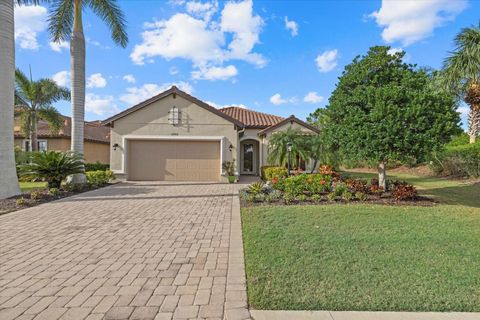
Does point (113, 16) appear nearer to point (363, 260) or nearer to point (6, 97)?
point (6, 97)

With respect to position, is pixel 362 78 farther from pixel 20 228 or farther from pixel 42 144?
pixel 42 144

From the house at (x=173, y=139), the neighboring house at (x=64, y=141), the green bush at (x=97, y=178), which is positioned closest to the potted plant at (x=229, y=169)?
the house at (x=173, y=139)

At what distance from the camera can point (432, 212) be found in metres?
7.53

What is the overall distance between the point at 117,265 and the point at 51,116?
19639mm

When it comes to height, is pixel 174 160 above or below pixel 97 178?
above

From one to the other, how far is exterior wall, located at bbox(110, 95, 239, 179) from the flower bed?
667 cm

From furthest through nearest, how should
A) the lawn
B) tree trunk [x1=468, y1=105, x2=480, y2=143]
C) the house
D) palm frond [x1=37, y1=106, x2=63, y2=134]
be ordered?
palm frond [x1=37, y1=106, x2=63, y2=134]
tree trunk [x1=468, y1=105, x2=480, y2=143]
the house
the lawn

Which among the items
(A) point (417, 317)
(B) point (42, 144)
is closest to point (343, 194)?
(A) point (417, 317)

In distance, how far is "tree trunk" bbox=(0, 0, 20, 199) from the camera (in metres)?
9.37

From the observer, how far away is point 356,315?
2875mm

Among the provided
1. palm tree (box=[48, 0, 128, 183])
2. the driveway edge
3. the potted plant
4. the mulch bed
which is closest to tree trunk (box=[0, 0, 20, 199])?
the mulch bed

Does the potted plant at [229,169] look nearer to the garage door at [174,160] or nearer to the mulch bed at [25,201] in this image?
the garage door at [174,160]

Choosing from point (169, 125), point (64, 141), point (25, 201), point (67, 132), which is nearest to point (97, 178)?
point (169, 125)

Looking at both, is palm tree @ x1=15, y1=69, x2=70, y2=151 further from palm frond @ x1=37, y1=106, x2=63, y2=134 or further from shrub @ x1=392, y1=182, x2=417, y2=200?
shrub @ x1=392, y1=182, x2=417, y2=200
